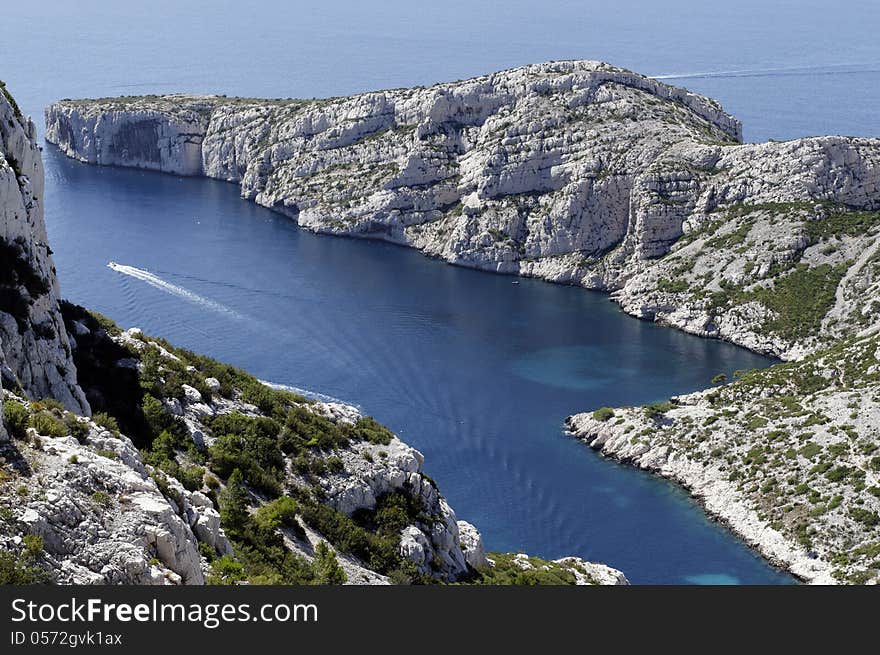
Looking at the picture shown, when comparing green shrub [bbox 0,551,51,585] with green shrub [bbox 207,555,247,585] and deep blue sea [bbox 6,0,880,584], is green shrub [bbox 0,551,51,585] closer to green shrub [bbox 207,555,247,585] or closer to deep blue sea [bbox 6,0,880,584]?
green shrub [bbox 207,555,247,585]

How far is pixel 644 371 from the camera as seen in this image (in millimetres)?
81125

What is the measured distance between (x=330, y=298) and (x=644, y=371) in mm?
29783

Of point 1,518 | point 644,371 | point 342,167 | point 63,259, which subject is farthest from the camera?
point 342,167

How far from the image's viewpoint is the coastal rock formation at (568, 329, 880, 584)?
53.7 meters

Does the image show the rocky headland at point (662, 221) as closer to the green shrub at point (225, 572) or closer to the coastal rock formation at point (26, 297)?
the green shrub at point (225, 572)

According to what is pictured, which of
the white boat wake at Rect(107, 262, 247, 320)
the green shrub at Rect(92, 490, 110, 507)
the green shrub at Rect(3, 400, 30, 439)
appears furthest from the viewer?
the white boat wake at Rect(107, 262, 247, 320)

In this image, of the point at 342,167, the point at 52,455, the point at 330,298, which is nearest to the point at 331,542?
the point at 52,455

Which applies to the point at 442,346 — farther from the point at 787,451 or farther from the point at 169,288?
the point at 787,451

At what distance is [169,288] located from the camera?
9525cm

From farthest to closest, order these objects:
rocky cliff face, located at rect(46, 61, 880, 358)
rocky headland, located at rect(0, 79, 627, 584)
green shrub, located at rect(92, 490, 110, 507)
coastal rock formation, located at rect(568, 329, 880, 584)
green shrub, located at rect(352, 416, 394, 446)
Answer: rocky cliff face, located at rect(46, 61, 880, 358), coastal rock formation, located at rect(568, 329, 880, 584), green shrub, located at rect(352, 416, 394, 446), green shrub, located at rect(92, 490, 110, 507), rocky headland, located at rect(0, 79, 627, 584)

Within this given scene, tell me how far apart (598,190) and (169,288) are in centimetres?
4248

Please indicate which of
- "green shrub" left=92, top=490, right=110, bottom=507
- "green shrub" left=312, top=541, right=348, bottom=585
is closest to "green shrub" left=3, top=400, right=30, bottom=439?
"green shrub" left=92, top=490, right=110, bottom=507

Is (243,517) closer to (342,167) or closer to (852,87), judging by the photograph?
(342,167)

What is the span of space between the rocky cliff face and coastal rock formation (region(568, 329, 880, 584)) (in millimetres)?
14961
